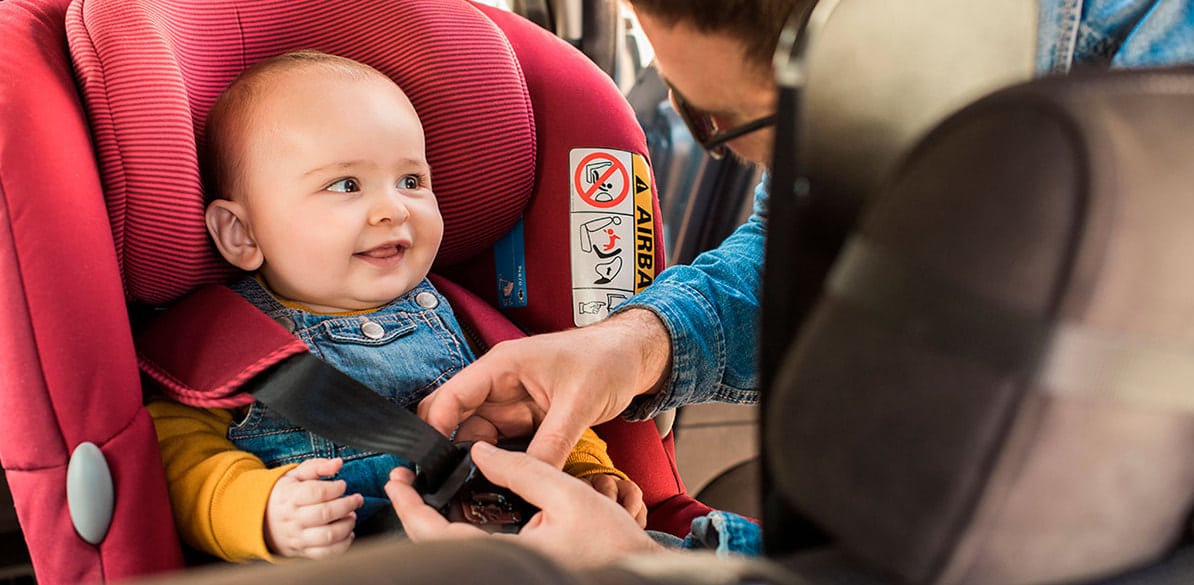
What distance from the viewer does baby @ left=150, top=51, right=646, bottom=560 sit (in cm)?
122

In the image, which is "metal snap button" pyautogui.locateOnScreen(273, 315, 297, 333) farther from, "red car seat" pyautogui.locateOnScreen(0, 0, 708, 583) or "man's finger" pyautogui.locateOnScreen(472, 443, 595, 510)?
"man's finger" pyautogui.locateOnScreen(472, 443, 595, 510)

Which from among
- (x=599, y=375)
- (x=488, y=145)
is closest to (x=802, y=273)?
(x=599, y=375)

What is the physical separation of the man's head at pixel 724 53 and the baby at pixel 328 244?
42 cm

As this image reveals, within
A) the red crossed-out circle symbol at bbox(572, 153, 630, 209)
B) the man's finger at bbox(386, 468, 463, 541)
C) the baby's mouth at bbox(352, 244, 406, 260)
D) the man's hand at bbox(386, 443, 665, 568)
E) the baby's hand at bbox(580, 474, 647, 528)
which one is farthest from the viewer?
the red crossed-out circle symbol at bbox(572, 153, 630, 209)

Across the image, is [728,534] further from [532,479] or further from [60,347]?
[60,347]

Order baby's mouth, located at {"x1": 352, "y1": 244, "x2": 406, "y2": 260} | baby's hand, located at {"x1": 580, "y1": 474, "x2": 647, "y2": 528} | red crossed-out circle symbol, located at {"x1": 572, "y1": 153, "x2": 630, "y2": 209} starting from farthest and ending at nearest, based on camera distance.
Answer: red crossed-out circle symbol, located at {"x1": 572, "y1": 153, "x2": 630, "y2": 209}, baby's mouth, located at {"x1": 352, "y1": 244, "x2": 406, "y2": 260}, baby's hand, located at {"x1": 580, "y1": 474, "x2": 647, "y2": 528}

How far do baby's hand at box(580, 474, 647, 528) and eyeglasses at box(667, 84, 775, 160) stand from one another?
0.41 meters

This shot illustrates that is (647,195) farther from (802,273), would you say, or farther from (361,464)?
(802,273)

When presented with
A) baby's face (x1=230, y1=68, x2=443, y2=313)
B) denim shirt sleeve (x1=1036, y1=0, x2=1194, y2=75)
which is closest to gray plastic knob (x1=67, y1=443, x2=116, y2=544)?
baby's face (x1=230, y1=68, x2=443, y2=313)

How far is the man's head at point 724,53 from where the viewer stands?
901mm

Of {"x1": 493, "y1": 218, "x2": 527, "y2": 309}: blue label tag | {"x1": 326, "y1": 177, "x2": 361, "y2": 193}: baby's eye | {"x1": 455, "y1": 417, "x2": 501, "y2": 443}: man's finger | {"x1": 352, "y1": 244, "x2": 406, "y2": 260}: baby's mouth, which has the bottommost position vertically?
{"x1": 455, "y1": 417, "x2": 501, "y2": 443}: man's finger

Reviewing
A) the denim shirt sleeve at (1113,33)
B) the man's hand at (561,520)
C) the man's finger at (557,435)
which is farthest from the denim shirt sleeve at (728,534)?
the denim shirt sleeve at (1113,33)

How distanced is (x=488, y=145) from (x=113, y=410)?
0.58 metres

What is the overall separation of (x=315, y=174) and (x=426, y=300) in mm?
238
